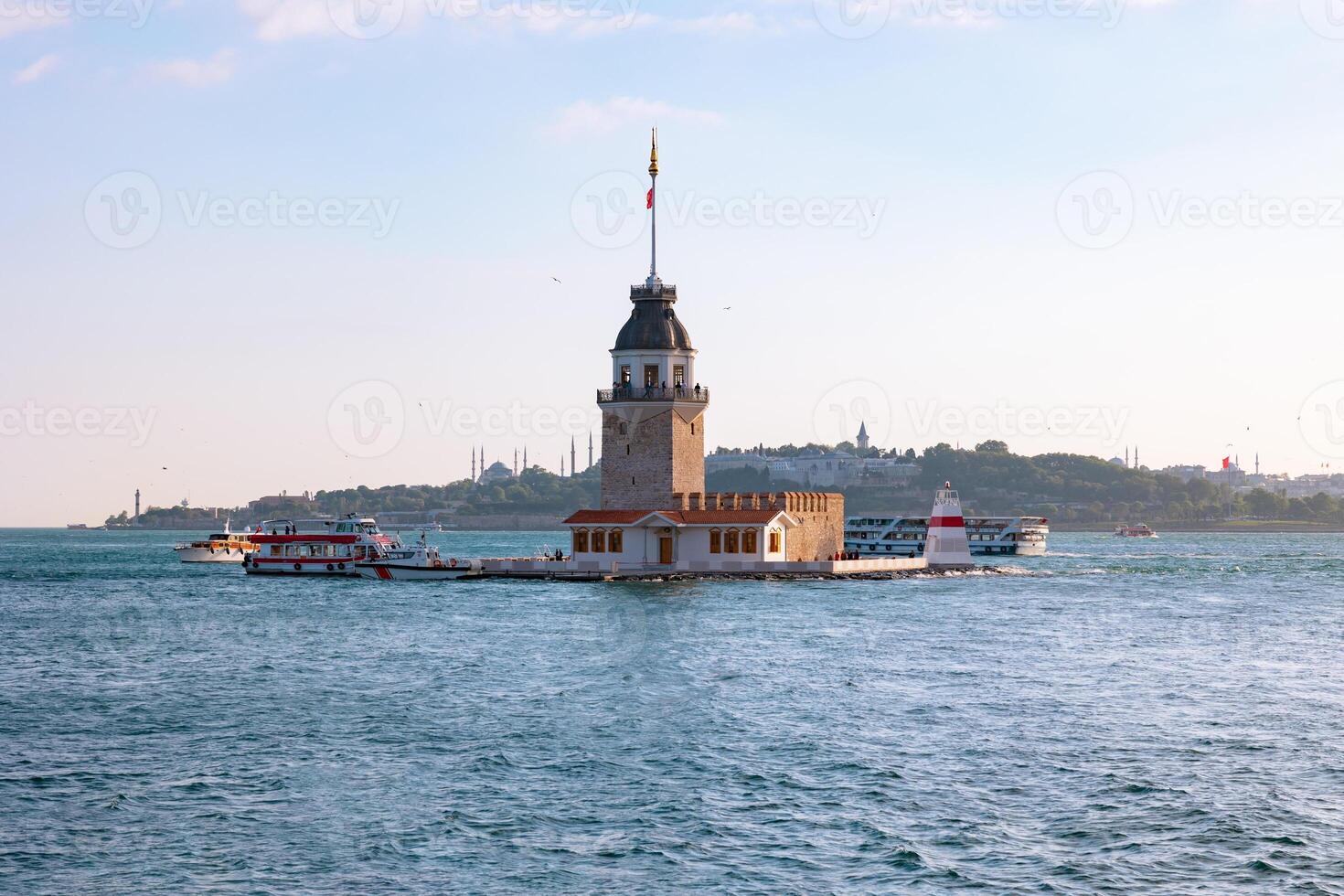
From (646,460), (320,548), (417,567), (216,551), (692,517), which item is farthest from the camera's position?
(216,551)

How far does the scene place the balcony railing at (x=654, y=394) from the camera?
283ft

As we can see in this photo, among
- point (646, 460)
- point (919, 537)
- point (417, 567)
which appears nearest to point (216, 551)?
point (417, 567)

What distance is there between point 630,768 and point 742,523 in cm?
5519

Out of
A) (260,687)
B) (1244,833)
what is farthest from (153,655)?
(1244,833)

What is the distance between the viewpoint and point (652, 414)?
283 ft

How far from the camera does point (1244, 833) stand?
2572cm

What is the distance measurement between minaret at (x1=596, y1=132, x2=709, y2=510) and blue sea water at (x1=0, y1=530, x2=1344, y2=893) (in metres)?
21.2

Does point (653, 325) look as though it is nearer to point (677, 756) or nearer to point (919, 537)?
point (919, 537)

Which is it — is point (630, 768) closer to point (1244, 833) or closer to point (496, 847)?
point (496, 847)

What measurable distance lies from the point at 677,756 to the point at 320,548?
2956 inches

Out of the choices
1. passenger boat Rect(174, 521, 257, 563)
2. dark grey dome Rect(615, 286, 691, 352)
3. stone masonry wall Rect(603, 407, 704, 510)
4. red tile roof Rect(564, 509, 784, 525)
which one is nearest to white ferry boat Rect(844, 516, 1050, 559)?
red tile roof Rect(564, 509, 784, 525)

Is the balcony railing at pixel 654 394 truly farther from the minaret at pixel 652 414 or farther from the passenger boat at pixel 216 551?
the passenger boat at pixel 216 551

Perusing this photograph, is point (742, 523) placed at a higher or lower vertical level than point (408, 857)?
higher

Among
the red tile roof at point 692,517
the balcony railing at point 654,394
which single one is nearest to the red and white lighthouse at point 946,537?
the red tile roof at point 692,517
